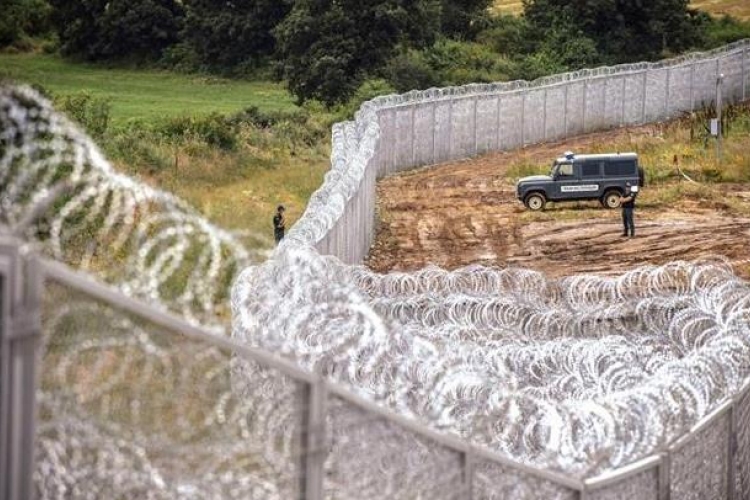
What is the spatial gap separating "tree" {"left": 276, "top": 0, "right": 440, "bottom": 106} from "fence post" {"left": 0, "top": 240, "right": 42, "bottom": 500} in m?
48.2

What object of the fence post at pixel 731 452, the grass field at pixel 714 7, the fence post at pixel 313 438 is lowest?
the fence post at pixel 731 452

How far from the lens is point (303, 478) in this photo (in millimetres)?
5801

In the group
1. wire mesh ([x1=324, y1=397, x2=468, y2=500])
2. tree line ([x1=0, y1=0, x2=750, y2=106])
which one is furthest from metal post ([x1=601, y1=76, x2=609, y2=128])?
wire mesh ([x1=324, y1=397, x2=468, y2=500])

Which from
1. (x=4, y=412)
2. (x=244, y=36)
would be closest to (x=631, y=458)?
(x=4, y=412)

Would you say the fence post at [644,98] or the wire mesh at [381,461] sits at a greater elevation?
the fence post at [644,98]

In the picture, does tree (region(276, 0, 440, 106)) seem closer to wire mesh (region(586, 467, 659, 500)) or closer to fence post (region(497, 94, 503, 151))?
fence post (region(497, 94, 503, 151))

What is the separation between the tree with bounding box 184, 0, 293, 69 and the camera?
64.9 metres

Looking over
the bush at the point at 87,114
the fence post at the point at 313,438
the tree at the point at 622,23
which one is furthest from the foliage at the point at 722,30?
the fence post at the point at 313,438

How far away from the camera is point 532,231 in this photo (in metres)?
35.5

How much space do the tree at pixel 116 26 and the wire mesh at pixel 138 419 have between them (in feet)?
206

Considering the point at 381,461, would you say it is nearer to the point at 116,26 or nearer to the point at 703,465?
the point at 703,465

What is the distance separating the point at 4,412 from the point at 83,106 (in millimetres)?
34841

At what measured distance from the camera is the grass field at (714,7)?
257 ft

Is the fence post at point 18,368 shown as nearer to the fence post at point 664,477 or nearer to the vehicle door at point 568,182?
the fence post at point 664,477
